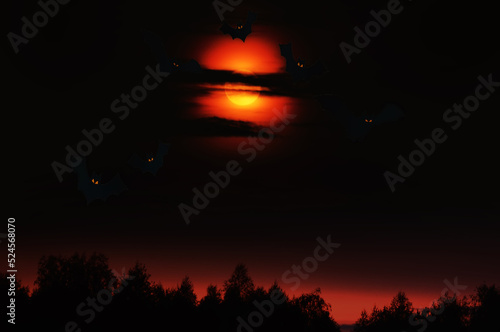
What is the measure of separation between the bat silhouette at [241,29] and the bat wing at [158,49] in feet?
7.46

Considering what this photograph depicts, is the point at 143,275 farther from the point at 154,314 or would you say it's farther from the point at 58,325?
the point at 58,325

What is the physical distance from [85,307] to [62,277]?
6.95 m

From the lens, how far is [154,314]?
43.9 m

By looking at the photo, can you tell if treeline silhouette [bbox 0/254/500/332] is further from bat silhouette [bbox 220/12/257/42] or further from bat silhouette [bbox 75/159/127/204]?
bat silhouette [bbox 220/12/257/42]

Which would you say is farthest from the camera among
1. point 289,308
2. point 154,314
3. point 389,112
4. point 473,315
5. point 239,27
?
point 473,315

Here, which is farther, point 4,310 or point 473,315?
point 473,315

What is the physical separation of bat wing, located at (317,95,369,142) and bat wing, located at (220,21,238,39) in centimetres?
490

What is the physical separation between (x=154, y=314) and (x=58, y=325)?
5313 millimetres

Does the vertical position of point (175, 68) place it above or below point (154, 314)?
above

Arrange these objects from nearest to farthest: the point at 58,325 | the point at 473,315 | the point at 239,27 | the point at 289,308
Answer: the point at 239,27, the point at 58,325, the point at 289,308, the point at 473,315

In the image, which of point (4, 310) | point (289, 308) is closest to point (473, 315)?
point (289, 308)

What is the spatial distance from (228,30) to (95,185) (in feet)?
23.8

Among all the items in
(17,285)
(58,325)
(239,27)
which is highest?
(239,27)
